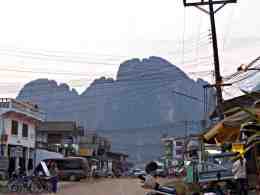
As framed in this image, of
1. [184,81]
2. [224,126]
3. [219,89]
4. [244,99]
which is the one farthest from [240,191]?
[184,81]

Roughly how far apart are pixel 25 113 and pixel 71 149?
26880 mm

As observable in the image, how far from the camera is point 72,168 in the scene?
61219 mm

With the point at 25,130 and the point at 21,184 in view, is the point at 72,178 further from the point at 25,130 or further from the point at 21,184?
the point at 21,184

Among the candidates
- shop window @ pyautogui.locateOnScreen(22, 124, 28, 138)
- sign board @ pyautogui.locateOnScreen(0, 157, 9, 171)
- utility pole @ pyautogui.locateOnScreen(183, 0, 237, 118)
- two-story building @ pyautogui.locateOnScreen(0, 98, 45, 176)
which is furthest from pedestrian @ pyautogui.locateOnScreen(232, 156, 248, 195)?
shop window @ pyautogui.locateOnScreen(22, 124, 28, 138)

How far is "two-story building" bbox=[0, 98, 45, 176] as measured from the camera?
50.6 meters

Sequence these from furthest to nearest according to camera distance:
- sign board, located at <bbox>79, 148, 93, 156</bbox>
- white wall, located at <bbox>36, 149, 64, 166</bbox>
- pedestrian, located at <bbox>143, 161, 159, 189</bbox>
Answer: sign board, located at <bbox>79, 148, 93, 156</bbox>, white wall, located at <bbox>36, 149, 64, 166</bbox>, pedestrian, located at <bbox>143, 161, 159, 189</bbox>

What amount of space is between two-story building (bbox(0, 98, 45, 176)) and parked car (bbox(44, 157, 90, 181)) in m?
3.39

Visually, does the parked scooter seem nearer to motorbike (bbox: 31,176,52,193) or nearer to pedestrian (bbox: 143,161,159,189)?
pedestrian (bbox: 143,161,159,189)

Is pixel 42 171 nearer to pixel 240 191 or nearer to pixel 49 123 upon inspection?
pixel 240 191

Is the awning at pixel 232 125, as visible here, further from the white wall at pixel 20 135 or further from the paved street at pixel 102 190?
the white wall at pixel 20 135

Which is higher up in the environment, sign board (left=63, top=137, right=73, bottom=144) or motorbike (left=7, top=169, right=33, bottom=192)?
sign board (left=63, top=137, right=73, bottom=144)

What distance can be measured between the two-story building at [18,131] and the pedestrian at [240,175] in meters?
38.0

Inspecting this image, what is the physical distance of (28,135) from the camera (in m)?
58.4

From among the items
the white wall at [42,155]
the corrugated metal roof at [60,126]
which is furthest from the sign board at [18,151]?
the corrugated metal roof at [60,126]
